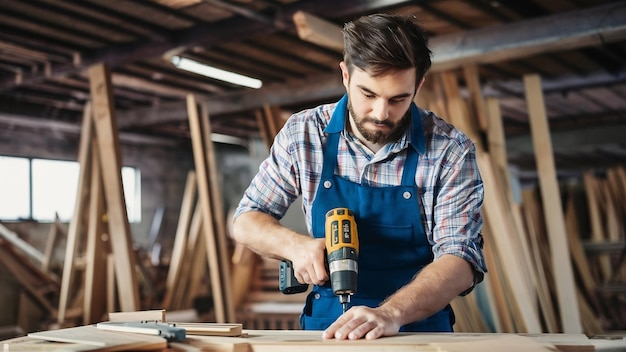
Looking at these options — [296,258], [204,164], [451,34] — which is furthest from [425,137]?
[204,164]

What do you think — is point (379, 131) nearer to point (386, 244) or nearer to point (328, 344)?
point (386, 244)

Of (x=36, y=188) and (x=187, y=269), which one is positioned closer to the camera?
(x=187, y=269)

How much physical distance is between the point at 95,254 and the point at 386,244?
215 inches

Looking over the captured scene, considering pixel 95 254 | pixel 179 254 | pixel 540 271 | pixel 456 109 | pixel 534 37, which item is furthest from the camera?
pixel 179 254

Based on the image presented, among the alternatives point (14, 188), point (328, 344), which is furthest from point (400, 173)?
point (14, 188)

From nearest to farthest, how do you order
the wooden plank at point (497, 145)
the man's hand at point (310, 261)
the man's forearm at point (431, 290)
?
1. the man's forearm at point (431, 290)
2. the man's hand at point (310, 261)
3. the wooden plank at point (497, 145)

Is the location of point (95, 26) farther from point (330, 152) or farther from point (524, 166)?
point (524, 166)

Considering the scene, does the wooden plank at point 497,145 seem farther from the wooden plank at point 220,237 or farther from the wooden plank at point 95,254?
the wooden plank at point 95,254

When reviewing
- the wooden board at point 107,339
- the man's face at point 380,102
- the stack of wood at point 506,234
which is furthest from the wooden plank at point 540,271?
the wooden board at point 107,339

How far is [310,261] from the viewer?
7.48 ft

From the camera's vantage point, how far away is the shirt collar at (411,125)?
246 cm

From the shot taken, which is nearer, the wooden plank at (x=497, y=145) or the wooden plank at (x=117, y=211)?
the wooden plank at (x=117, y=211)

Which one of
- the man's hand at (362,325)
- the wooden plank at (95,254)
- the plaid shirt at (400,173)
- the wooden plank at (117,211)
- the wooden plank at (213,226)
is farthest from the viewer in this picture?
the wooden plank at (95,254)

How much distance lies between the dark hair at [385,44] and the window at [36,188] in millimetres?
9144
